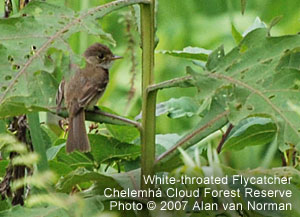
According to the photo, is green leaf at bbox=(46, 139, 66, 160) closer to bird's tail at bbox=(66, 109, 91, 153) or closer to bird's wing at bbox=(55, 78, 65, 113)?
bird's tail at bbox=(66, 109, 91, 153)

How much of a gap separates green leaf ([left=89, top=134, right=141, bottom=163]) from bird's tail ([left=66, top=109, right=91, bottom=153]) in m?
0.03

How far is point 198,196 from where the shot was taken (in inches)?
52.0

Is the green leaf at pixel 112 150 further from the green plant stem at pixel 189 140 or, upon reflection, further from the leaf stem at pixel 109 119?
the green plant stem at pixel 189 140

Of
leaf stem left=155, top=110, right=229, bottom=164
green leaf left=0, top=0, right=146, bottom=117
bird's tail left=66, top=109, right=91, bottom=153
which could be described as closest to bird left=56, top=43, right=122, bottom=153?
bird's tail left=66, top=109, right=91, bottom=153

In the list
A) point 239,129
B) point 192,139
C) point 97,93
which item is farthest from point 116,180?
point 97,93

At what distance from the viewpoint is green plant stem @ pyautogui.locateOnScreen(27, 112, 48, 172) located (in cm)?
142

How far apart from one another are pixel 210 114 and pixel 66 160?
404 mm

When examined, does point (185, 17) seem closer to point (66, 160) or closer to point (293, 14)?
point (293, 14)

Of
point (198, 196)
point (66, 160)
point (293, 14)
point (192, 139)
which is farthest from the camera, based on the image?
point (293, 14)

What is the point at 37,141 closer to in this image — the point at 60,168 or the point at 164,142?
the point at 60,168

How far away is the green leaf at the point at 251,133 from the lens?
1.70 meters

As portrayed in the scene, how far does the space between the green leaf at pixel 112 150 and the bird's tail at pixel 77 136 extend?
3cm

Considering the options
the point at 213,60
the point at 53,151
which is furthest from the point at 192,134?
the point at 53,151

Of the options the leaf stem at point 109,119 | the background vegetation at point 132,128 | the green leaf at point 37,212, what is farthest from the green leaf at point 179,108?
the green leaf at point 37,212
